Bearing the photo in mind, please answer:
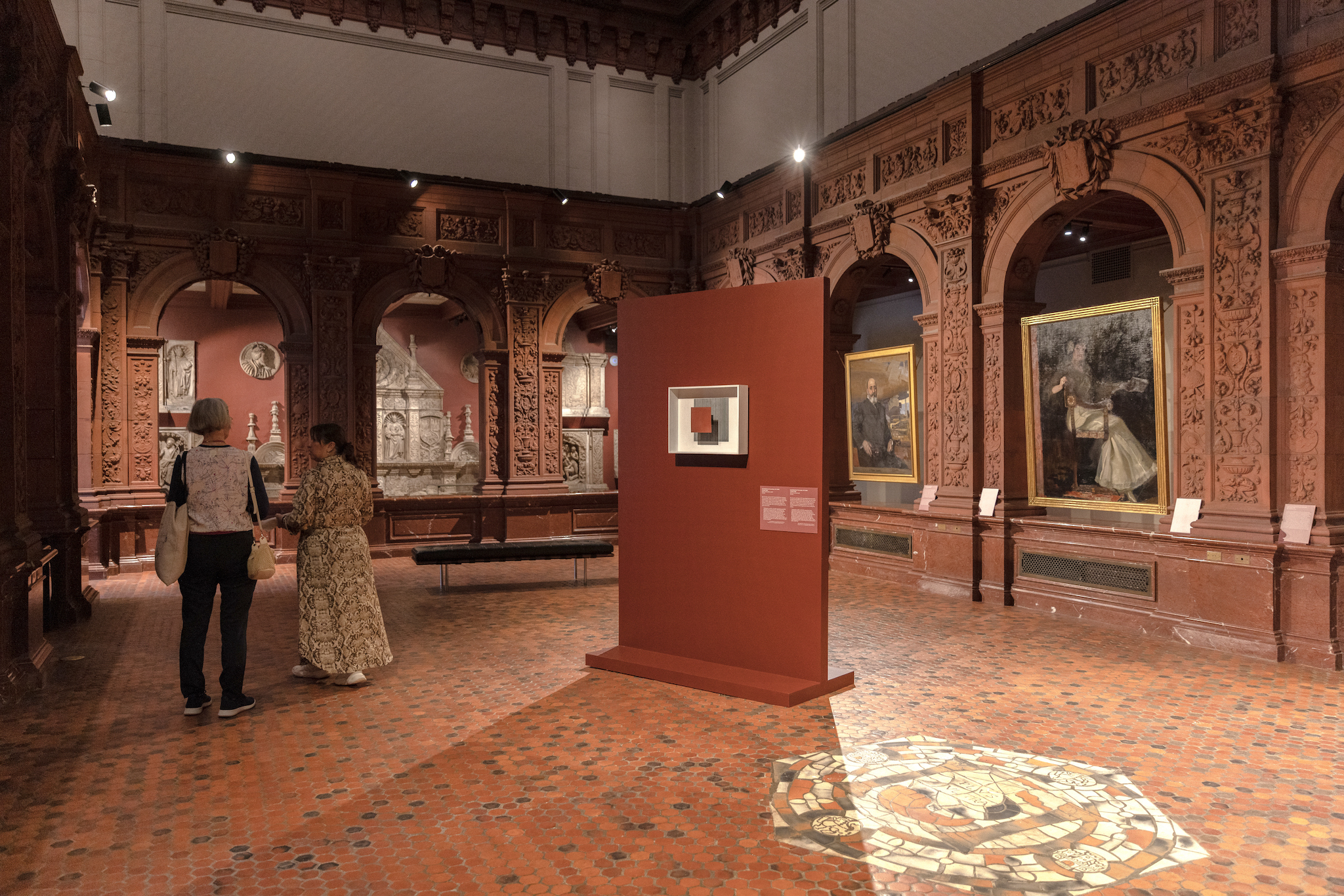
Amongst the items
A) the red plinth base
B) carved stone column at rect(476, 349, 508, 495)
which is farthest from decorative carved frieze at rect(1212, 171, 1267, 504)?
carved stone column at rect(476, 349, 508, 495)

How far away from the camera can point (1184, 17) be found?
6992 mm

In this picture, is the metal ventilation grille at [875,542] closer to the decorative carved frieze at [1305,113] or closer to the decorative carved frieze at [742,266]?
the decorative carved frieze at [742,266]

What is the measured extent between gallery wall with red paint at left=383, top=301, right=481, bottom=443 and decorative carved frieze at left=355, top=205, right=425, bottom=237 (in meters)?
3.50

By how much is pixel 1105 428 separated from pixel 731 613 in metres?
4.33

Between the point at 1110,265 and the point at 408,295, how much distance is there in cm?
980

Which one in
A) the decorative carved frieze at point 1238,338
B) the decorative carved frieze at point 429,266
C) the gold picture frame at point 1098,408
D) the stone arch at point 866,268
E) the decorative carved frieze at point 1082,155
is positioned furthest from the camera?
the decorative carved frieze at point 429,266

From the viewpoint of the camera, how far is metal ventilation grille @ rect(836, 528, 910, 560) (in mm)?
10016

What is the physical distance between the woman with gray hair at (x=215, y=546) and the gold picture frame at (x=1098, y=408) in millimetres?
6980

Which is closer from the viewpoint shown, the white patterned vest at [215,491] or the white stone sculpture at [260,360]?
the white patterned vest at [215,491]

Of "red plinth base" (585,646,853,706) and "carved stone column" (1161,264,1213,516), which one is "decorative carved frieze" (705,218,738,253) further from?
"red plinth base" (585,646,853,706)

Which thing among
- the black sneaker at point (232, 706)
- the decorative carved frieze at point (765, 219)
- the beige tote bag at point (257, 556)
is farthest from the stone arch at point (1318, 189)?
the black sneaker at point (232, 706)

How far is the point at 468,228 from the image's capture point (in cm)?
1294

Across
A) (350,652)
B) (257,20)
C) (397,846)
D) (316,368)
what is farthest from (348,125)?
(397,846)

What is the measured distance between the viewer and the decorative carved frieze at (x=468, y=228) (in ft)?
42.1
